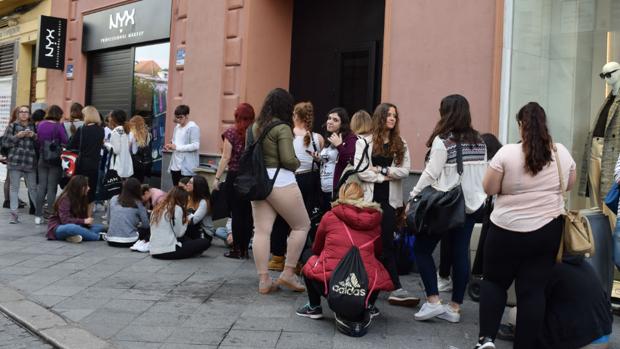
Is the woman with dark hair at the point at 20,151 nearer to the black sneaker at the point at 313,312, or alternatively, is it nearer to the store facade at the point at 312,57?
the store facade at the point at 312,57

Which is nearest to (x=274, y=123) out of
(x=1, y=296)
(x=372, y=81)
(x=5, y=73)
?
(x=1, y=296)

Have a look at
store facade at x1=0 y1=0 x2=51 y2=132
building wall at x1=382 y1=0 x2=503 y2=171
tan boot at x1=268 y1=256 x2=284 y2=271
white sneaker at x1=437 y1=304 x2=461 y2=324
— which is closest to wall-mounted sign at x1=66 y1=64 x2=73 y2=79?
store facade at x1=0 y1=0 x2=51 y2=132

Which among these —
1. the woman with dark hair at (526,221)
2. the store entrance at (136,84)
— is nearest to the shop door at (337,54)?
the store entrance at (136,84)

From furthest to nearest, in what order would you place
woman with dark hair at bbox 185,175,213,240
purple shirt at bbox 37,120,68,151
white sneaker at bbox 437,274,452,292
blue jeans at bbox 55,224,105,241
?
purple shirt at bbox 37,120,68,151 → blue jeans at bbox 55,224,105,241 → woman with dark hair at bbox 185,175,213,240 → white sneaker at bbox 437,274,452,292

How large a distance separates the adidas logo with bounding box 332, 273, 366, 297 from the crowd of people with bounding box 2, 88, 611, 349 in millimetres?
28

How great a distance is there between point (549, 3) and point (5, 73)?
50.9ft

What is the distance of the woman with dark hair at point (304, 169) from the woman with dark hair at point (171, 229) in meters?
1.13

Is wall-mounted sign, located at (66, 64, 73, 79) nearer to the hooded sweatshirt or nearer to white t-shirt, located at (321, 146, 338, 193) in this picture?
white t-shirt, located at (321, 146, 338, 193)

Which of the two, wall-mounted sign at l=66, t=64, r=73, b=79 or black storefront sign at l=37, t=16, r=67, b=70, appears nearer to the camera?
black storefront sign at l=37, t=16, r=67, b=70

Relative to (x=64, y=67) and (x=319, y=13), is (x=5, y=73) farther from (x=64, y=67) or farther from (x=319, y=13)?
(x=319, y=13)

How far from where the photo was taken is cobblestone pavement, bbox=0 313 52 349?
442cm

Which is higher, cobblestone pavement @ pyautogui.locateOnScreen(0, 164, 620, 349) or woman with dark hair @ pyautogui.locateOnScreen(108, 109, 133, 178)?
woman with dark hair @ pyautogui.locateOnScreen(108, 109, 133, 178)

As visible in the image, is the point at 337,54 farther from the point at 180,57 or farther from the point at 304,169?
the point at 304,169

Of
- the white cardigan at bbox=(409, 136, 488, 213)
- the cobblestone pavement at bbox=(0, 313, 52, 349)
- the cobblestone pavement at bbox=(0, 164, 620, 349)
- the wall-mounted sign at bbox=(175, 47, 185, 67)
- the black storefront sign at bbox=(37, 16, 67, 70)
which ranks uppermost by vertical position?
the black storefront sign at bbox=(37, 16, 67, 70)
